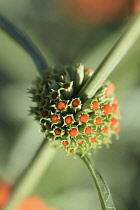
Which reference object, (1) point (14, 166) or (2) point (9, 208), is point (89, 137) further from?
(1) point (14, 166)

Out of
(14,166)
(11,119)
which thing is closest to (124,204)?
(14,166)

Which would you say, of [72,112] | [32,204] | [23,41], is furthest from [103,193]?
[32,204]

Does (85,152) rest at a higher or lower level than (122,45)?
lower

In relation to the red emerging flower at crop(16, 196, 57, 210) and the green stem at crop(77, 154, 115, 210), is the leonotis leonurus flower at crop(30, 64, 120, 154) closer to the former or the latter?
the green stem at crop(77, 154, 115, 210)

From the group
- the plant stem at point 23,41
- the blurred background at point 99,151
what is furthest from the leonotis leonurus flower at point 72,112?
the blurred background at point 99,151

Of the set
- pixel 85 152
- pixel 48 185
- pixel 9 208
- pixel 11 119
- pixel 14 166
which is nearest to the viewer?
pixel 85 152

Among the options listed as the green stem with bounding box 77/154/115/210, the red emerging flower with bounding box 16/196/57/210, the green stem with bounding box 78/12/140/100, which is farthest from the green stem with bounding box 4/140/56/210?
the red emerging flower with bounding box 16/196/57/210

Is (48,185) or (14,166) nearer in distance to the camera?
(14,166)

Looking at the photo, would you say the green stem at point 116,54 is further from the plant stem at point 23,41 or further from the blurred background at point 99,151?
the blurred background at point 99,151
